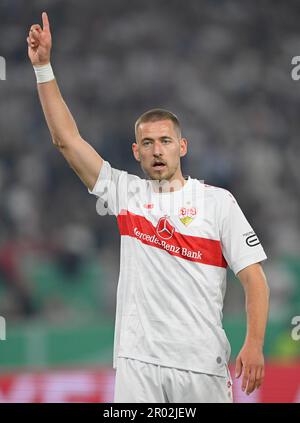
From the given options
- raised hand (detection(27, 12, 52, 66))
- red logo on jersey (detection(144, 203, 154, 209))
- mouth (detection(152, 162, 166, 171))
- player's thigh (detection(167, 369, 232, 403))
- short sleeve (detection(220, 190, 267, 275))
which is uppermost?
raised hand (detection(27, 12, 52, 66))

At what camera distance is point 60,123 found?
323 centimetres

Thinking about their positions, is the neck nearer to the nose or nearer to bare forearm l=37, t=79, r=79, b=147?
the nose

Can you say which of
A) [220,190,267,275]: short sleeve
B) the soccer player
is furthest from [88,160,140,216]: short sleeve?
[220,190,267,275]: short sleeve

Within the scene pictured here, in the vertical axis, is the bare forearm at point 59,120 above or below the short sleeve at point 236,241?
above

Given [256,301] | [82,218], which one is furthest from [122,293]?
[82,218]

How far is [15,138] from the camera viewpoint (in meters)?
9.59

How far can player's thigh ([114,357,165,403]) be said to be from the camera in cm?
308

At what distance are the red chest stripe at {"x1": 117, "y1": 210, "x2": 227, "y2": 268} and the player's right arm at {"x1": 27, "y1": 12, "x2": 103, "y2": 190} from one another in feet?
0.95

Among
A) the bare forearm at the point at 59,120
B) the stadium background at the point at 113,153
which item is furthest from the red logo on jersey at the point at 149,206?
the stadium background at the point at 113,153

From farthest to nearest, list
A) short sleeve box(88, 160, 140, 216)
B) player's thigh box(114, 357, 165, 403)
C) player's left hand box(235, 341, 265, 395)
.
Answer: short sleeve box(88, 160, 140, 216)
player's thigh box(114, 357, 165, 403)
player's left hand box(235, 341, 265, 395)

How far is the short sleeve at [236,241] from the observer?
3.14 m

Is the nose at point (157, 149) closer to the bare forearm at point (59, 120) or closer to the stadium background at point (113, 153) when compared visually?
the bare forearm at point (59, 120)

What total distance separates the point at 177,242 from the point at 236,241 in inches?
9.3

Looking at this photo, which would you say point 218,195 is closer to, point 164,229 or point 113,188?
point 164,229
